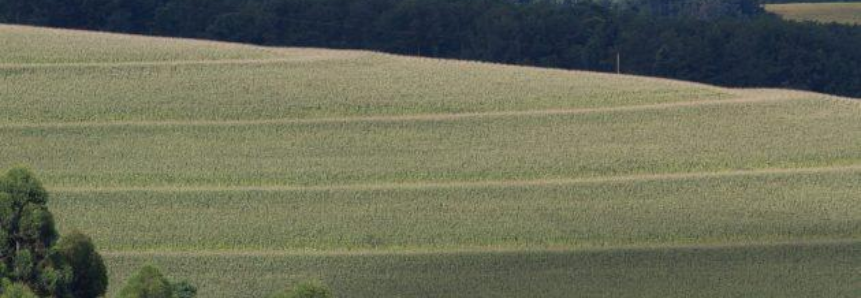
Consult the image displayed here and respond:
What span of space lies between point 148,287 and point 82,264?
3267mm

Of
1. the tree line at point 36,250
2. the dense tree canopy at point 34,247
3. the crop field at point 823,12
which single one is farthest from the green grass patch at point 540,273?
the crop field at point 823,12

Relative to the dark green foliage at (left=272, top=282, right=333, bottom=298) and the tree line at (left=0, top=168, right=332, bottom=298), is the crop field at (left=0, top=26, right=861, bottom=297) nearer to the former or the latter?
the tree line at (left=0, top=168, right=332, bottom=298)

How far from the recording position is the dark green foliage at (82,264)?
45.0 m

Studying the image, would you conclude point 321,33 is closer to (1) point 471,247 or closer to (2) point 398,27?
(2) point 398,27

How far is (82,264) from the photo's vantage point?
4512cm

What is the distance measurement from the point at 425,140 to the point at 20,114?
10041 millimetres

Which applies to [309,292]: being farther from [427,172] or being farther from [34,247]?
[427,172]

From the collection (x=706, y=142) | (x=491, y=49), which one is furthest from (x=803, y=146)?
(x=491, y=49)

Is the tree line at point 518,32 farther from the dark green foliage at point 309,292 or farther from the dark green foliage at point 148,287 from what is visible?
the dark green foliage at point 309,292

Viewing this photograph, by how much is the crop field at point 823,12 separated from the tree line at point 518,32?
6383mm

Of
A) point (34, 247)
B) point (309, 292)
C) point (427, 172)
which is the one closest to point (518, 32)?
point (427, 172)

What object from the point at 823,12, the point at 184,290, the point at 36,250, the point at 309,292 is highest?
the point at 36,250

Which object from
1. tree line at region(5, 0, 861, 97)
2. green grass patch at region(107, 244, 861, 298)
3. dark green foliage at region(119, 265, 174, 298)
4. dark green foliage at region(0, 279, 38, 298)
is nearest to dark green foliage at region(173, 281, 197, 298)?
green grass patch at region(107, 244, 861, 298)

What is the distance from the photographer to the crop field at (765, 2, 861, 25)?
110 metres
